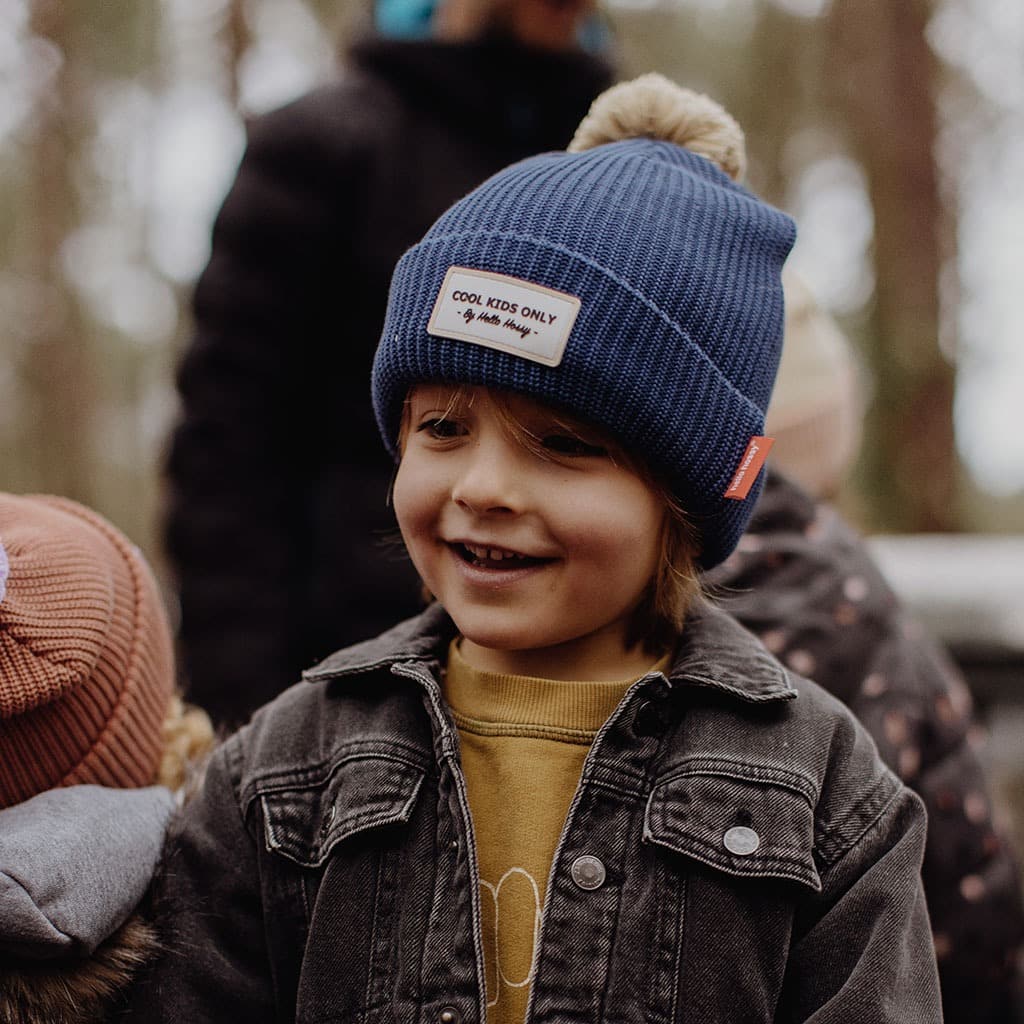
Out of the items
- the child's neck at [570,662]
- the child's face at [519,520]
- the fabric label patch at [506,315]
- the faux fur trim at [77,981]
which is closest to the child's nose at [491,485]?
the child's face at [519,520]

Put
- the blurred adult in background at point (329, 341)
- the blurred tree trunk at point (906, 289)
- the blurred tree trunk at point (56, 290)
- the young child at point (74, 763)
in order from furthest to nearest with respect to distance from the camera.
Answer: the blurred tree trunk at point (56, 290) < the blurred tree trunk at point (906, 289) < the blurred adult in background at point (329, 341) < the young child at point (74, 763)

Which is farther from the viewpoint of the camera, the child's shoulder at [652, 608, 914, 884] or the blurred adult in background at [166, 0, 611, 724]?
the blurred adult in background at [166, 0, 611, 724]

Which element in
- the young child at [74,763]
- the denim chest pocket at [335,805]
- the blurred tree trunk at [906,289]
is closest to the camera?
the young child at [74,763]

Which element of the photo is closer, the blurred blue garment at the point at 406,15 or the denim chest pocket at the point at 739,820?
the denim chest pocket at the point at 739,820

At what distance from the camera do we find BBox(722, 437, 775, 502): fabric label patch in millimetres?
1454

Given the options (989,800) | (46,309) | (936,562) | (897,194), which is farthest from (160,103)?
(989,800)

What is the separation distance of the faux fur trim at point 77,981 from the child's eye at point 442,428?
0.68 meters

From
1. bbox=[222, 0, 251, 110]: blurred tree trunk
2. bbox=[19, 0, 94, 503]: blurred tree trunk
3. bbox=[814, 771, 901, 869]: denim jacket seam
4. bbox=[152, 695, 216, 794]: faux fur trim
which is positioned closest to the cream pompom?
bbox=[814, 771, 901, 869]: denim jacket seam

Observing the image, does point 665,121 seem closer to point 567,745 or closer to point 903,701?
point 567,745

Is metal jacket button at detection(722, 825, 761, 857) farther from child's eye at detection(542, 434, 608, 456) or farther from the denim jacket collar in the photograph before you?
child's eye at detection(542, 434, 608, 456)

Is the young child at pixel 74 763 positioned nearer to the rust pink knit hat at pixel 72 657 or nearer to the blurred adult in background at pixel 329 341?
the rust pink knit hat at pixel 72 657

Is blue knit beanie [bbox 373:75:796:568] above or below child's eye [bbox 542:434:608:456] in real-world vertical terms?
above

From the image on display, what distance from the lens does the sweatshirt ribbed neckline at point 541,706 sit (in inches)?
55.9

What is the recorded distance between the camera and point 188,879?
145 centimetres
